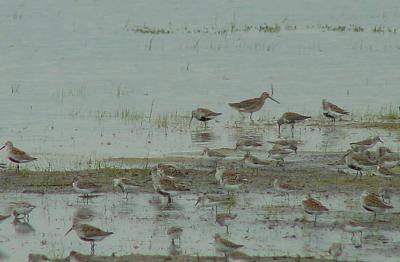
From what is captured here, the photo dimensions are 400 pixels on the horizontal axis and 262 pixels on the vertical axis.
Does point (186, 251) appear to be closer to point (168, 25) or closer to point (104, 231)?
point (104, 231)

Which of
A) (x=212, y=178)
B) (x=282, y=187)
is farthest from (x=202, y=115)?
(x=282, y=187)

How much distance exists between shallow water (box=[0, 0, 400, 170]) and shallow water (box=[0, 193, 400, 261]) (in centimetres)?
335

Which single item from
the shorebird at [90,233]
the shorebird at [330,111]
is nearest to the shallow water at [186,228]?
the shorebird at [90,233]

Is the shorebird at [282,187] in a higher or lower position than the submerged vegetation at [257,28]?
lower

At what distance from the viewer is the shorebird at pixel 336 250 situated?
13047 mm

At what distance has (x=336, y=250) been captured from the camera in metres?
13.0

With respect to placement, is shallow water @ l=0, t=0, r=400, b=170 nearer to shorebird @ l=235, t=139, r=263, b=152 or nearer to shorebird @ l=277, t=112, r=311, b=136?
shorebird @ l=277, t=112, r=311, b=136

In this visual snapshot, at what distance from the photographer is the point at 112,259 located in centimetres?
1331

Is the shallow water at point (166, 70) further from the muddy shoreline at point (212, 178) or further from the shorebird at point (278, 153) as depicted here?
the shorebird at point (278, 153)

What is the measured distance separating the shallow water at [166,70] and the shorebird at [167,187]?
3.28 metres

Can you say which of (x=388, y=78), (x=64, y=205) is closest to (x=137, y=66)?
(x=388, y=78)

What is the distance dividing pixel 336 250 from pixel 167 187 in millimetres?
3993

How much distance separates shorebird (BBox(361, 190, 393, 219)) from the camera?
1506cm

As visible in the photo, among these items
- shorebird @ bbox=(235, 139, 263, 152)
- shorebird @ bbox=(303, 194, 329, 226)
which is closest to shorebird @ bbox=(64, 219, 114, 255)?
shorebird @ bbox=(303, 194, 329, 226)
